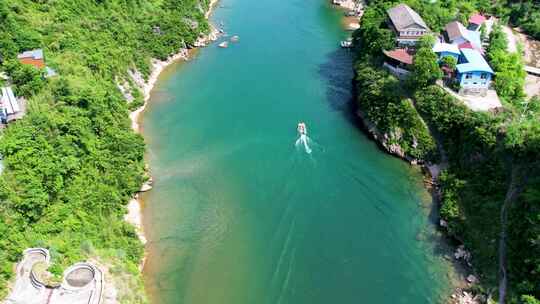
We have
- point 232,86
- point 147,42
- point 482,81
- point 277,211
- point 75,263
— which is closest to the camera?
point 75,263

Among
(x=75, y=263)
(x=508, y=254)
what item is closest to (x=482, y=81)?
(x=508, y=254)

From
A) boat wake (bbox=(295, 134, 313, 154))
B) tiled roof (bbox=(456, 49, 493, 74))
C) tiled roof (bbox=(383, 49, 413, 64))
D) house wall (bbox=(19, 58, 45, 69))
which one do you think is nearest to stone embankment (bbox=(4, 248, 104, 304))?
house wall (bbox=(19, 58, 45, 69))

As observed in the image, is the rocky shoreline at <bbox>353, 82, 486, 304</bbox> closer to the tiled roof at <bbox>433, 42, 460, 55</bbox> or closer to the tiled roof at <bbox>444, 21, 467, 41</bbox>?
the tiled roof at <bbox>433, 42, 460, 55</bbox>

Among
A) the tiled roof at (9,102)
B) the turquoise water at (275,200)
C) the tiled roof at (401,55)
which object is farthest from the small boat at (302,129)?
the tiled roof at (9,102)

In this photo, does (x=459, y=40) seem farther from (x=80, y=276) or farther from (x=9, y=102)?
(x=9, y=102)

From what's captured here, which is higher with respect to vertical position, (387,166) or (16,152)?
(16,152)

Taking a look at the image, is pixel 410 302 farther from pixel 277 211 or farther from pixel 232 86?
pixel 232 86

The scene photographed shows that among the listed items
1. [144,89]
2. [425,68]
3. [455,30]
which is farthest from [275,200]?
[455,30]
